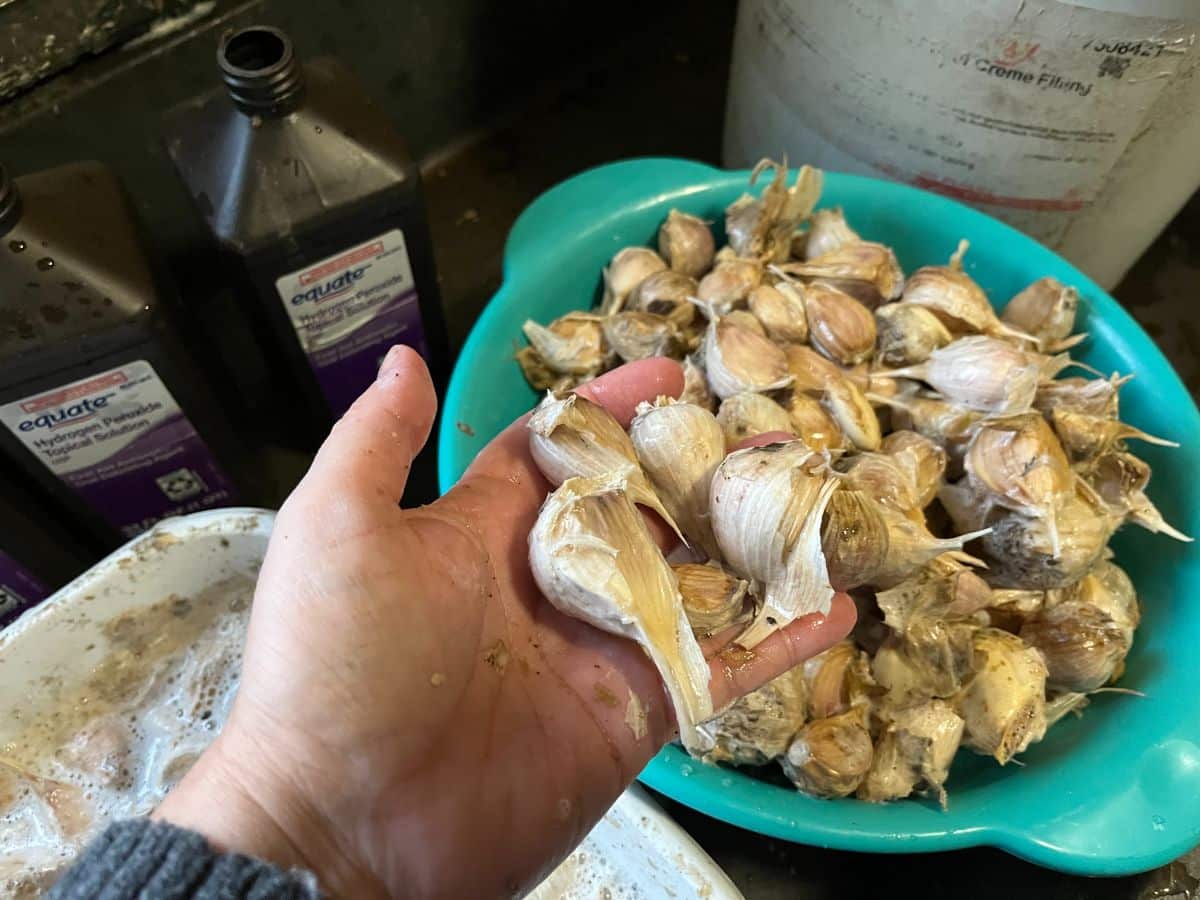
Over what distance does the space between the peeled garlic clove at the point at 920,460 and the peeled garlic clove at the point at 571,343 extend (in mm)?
256

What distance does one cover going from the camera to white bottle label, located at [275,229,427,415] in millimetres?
761

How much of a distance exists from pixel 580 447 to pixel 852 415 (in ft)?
0.82

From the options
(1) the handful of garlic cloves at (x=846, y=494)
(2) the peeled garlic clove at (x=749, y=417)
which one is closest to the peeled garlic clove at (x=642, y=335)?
(1) the handful of garlic cloves at (x=846, y=494)

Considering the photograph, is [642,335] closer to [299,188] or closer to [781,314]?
[781,314]

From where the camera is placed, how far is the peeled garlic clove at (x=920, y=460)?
68 cm

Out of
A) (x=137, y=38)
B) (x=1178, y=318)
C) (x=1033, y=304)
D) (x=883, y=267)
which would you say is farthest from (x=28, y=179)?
(x=1178, y=318)

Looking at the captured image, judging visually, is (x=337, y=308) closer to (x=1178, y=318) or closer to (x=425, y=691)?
(x=425, y=691)

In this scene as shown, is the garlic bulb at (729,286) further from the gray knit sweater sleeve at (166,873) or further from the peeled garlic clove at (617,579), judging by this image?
the gray knit sweater sleeve at (166,873)

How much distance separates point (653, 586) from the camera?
0.52 m

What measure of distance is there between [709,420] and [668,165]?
37cm

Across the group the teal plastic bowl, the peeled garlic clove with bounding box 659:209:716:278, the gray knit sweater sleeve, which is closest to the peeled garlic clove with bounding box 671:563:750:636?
the teal plastic bowl

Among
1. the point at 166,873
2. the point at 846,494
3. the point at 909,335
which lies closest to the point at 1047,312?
the point at 909,335

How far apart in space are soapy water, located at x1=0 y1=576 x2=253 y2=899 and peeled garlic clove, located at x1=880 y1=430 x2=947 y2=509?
1.76 ft

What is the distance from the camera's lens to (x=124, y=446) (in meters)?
0.76
